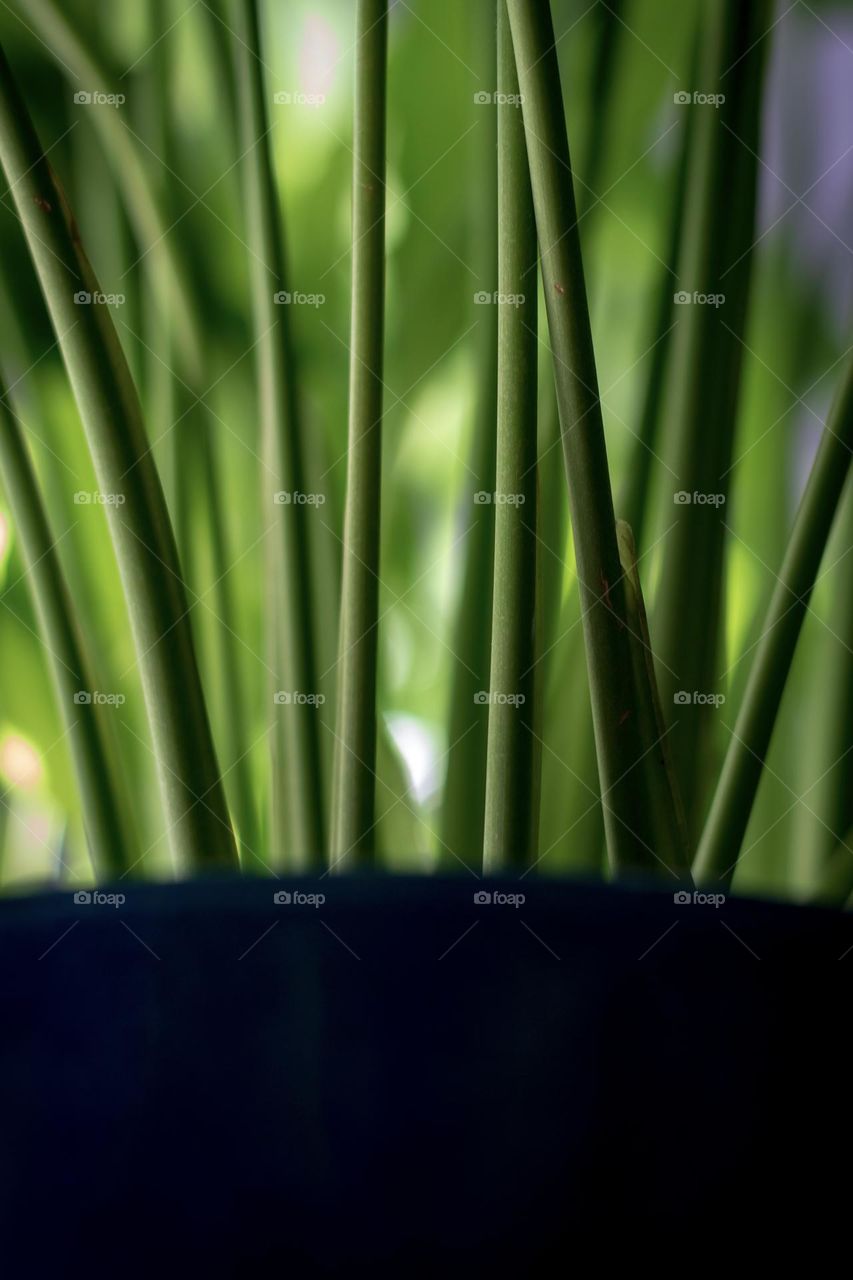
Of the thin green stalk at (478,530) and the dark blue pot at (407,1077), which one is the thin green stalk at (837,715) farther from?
the thin green stalk at (478,530)

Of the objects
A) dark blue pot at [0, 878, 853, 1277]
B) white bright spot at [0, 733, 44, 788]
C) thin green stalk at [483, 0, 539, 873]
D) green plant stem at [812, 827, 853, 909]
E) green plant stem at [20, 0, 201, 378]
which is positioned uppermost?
green plant stem at [20, 0, 201, 378]

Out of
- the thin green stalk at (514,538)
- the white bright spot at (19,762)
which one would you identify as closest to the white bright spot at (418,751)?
the thin green stalk at (514,538)

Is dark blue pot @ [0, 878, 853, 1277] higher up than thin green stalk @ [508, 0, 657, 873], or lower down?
lower down

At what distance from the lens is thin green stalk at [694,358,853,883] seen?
0.69 m

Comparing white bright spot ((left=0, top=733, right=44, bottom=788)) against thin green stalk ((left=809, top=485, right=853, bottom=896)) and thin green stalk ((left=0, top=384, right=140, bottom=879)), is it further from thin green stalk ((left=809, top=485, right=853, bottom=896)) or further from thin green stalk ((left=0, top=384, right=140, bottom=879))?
thin green stalk ((left=809, top=485, right=853, bottom=896))

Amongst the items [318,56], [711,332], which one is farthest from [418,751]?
[318,56]

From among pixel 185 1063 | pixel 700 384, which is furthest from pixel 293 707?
pixel 700 384

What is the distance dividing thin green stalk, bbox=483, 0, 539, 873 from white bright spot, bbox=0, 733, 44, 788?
315mm

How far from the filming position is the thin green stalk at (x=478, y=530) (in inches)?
30.6

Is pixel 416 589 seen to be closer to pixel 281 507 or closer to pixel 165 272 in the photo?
pixel 281 507

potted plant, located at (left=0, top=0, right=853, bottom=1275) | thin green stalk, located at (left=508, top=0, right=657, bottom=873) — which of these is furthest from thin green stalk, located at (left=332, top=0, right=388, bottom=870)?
thin green stalk, located at (left=508, top=0, right=657, bottom=873)

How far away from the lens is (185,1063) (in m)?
0.63

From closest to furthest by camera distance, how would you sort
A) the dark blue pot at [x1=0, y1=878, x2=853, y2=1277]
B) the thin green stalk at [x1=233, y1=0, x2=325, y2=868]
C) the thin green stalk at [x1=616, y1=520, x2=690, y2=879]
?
the dark blue pot at [x1=0, y1=878, x2=853, y2=1277], the thin green stalk at [x1=616, y1=520, x2=690, y2=879], the thin green stalk at [x1=233, y1=0, x2=325, y2=868]

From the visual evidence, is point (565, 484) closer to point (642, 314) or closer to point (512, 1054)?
point (642, 314)
